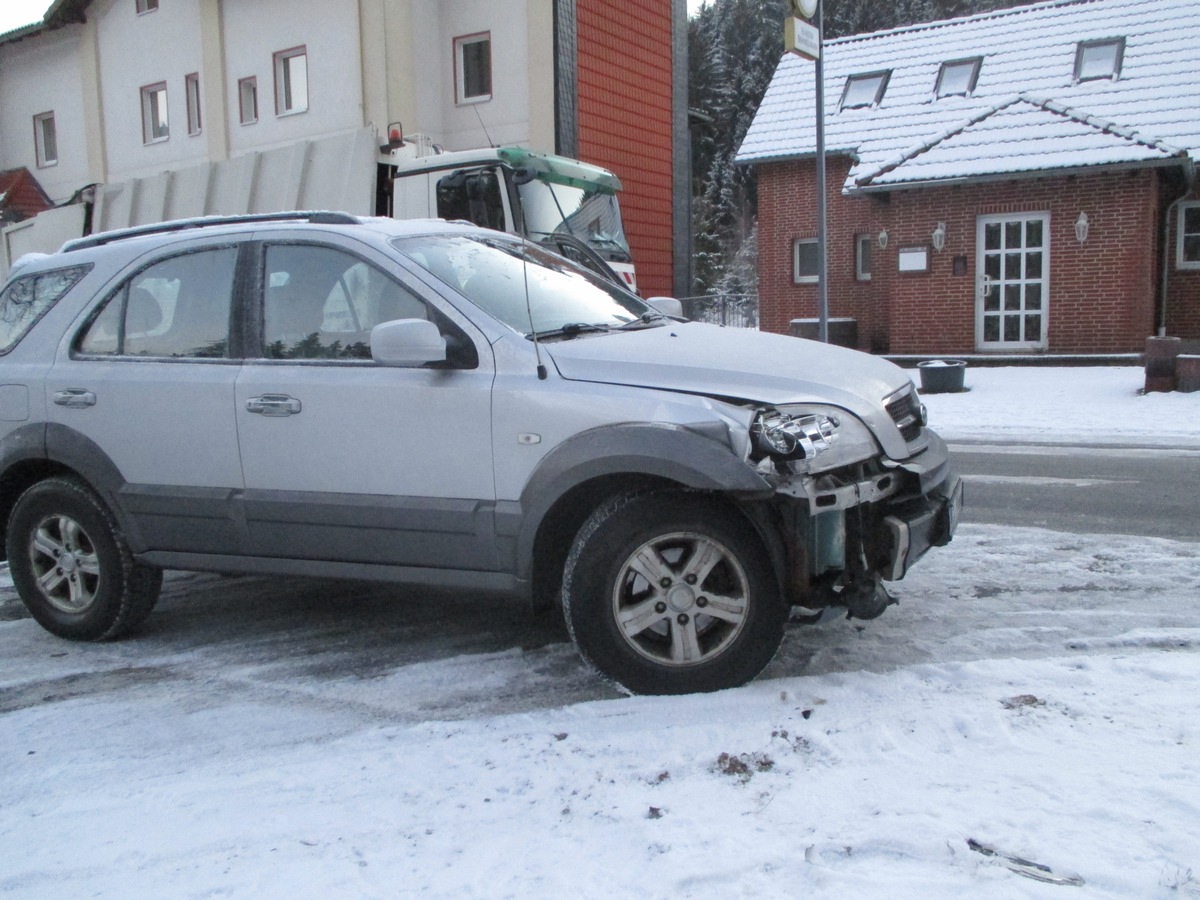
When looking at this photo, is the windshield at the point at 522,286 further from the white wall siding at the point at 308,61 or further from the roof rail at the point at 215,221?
the white wall siding at the point at 308,61

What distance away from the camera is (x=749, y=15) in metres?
56.1

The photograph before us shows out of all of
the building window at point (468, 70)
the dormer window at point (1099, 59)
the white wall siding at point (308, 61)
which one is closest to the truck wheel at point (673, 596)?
the white wall siding at point (308, 61)

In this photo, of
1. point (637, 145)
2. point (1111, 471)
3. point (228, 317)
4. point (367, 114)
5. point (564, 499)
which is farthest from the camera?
point (637, 145)

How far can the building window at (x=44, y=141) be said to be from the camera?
27.7m

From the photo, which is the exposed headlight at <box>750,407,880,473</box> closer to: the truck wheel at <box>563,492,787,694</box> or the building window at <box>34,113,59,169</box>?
the truck wheel at <box>563,492,787,694</box>

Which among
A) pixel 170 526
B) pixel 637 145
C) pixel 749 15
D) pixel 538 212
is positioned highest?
pixel 749 15

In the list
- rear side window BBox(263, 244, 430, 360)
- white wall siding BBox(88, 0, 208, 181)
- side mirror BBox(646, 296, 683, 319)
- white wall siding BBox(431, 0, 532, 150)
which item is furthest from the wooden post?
white wall siding BBox(88, 0, 208, 181)

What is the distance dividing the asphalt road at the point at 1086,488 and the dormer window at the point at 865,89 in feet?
49.7

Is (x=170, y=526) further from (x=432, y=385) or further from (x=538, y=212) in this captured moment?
(x=538, y=212)

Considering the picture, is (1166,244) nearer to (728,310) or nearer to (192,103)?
(728,310)

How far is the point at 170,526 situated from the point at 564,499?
187cm

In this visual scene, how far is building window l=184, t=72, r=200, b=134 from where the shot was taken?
24.2 meters

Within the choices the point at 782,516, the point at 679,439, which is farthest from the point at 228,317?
the point at 782,516

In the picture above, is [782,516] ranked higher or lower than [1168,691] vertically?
higher
